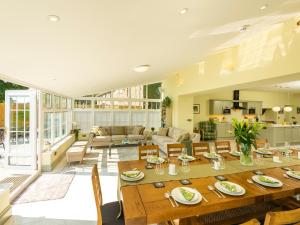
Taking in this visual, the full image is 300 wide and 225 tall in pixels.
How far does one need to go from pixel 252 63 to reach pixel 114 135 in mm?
5752

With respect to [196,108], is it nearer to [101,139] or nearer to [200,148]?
[101,139]

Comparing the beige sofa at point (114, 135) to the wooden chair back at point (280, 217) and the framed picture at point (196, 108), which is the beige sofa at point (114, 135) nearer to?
the framed picture at point (196, 108)

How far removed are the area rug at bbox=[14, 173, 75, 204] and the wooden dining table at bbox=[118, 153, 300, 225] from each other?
2.10 meters

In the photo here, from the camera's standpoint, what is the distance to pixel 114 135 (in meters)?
7.52

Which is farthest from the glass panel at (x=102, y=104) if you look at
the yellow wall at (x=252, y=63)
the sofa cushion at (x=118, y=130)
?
the yellow wall at (x=252, y=63)

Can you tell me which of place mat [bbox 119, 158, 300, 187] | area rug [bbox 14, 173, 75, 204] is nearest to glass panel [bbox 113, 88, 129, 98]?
area rug [bbox 14, 173, 75, 204]

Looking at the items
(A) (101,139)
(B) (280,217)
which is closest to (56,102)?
(A) (101,139)

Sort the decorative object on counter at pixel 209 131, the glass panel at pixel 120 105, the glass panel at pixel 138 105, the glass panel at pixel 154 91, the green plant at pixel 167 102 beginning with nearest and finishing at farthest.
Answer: the green plant at pixel 167 102 → the decorative object on counter at pixel 209 131 → the glass panel at pixel 120 105 → the glass panel at pixel 138 105 → the glass panel at pixel 154 91

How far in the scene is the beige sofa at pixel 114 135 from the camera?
22.0 ft

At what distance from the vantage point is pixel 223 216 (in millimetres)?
1857

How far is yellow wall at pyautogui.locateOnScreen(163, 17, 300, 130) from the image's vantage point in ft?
10.3

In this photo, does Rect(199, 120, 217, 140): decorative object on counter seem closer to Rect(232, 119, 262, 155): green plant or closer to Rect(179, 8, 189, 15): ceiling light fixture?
Rect(232, 119, 262, 155): green plant

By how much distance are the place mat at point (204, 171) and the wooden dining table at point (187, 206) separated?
72 millimetres

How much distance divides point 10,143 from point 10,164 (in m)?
0.53
